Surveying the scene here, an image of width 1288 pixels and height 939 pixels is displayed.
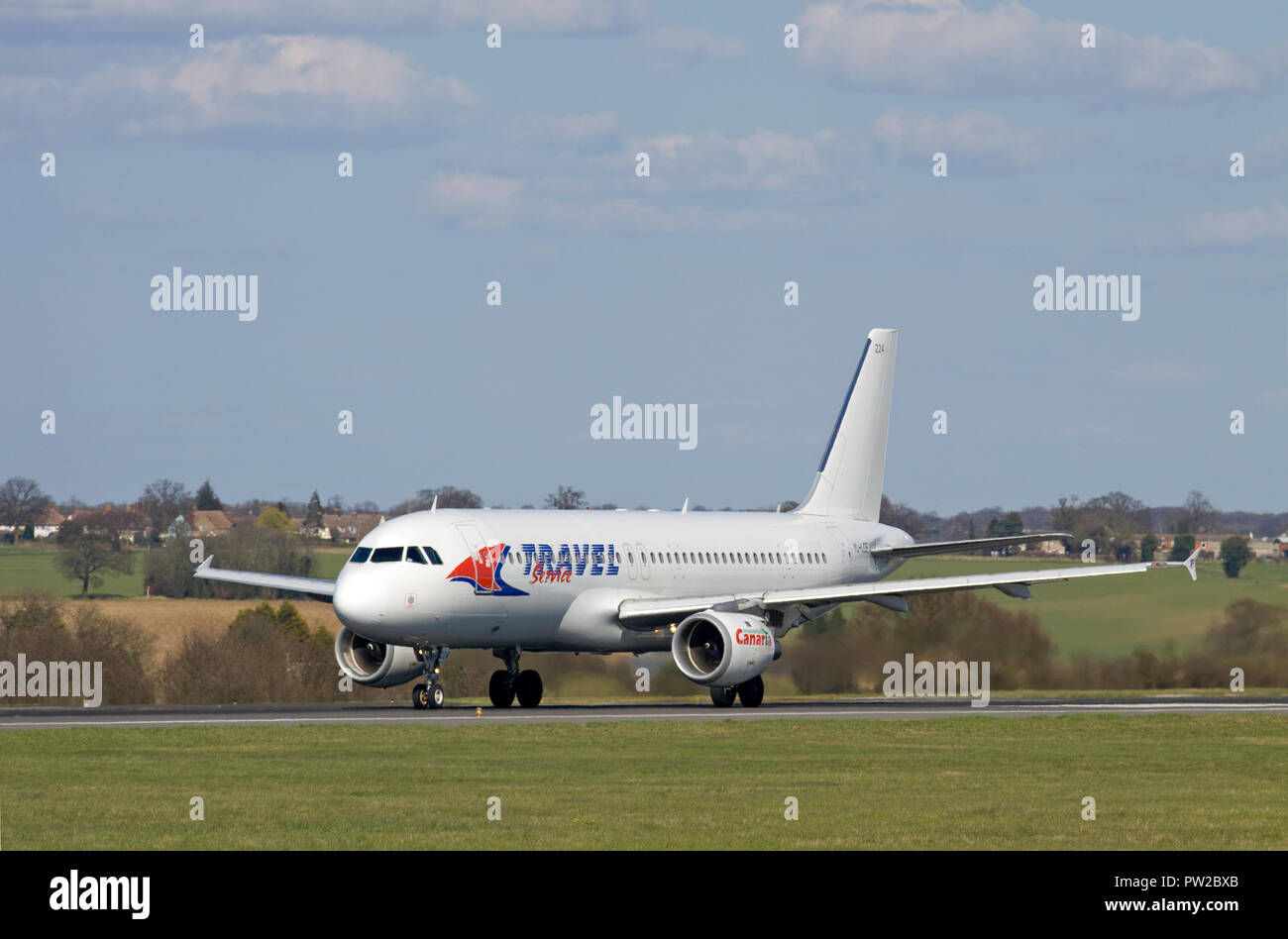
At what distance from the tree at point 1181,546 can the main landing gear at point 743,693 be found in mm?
47816

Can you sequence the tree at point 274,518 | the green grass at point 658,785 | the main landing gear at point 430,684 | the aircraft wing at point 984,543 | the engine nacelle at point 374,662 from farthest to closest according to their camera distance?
the tree at point 274,518
the aircraft wing at point 984,543
the engine nacelle at point 374,662
the main landing gear at point 430,684
the green grass at point 658,785

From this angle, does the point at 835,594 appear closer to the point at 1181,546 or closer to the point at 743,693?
the point at 743,693

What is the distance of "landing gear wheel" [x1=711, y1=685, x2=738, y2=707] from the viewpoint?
4869 cm

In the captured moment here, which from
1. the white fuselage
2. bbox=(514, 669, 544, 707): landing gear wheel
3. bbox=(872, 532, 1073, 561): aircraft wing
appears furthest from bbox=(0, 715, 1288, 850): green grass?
bbox=(514, 669, 544, 707): landing gear wheel

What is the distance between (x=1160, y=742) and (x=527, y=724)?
11.9m

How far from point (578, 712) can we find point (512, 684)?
3886 millimetres

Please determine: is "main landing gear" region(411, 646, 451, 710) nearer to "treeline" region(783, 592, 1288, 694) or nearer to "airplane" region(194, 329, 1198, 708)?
"airplane" region(194, 329, 1198, 708)

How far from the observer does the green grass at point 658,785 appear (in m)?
22.6

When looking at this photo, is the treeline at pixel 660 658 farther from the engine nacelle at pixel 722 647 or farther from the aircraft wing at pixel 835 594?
the engine nacelle at pixel 722 647

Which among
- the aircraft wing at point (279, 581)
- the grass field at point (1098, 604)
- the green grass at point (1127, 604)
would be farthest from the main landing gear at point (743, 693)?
the grass field at point (1098, 604)

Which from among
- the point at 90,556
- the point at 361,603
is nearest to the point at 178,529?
the point at 90,556

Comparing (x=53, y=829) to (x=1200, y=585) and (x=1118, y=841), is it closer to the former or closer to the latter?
(x=1118, y=841)

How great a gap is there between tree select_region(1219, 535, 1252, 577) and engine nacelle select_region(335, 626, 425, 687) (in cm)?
4977
